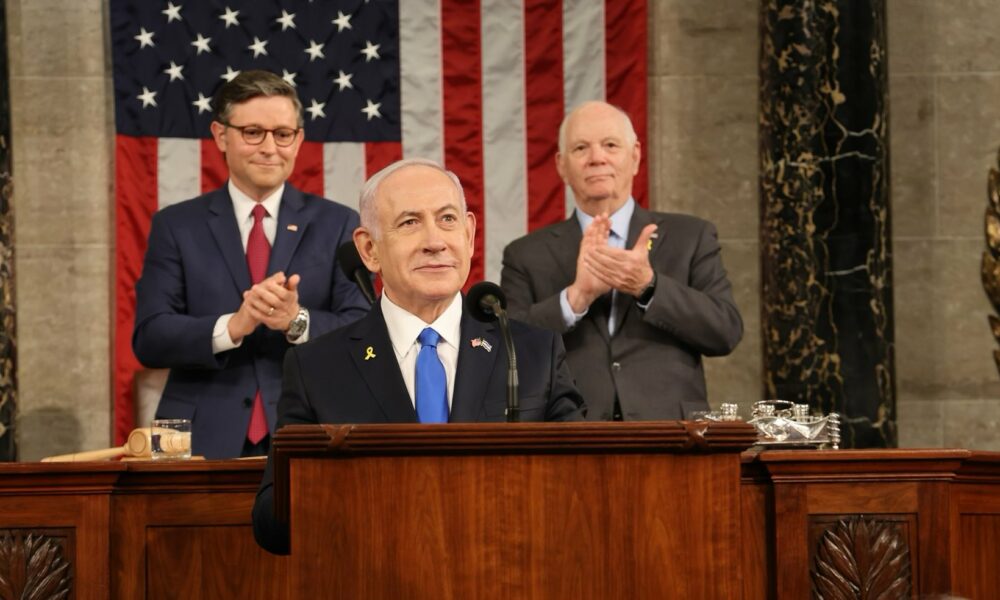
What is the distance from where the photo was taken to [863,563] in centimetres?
375

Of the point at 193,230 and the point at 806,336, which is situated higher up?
the point at 193,230

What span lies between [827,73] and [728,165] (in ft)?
3.12

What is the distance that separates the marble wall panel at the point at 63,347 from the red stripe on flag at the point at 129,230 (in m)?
0.24

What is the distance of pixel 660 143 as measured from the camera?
24.7ft

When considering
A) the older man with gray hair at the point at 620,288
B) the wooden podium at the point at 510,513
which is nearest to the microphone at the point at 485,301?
the wooden podium at the point at 510,513

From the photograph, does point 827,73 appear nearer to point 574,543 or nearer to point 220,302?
point 220,302

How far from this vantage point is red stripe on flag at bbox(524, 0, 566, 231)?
718 centimetres

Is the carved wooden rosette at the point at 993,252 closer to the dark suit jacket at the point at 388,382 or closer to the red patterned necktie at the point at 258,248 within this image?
the red patterned necktie at the point at 258,248

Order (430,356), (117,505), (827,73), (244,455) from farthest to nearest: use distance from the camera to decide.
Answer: (827,73) → (244,455) → (117,505) → (430,356)

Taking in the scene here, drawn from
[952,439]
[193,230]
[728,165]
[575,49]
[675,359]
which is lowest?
[952,439]

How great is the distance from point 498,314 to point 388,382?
0.31 m

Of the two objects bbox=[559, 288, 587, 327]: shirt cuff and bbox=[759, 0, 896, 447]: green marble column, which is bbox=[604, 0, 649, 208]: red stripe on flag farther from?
bbox=[559, 288, 587, 327]: shirt cuff

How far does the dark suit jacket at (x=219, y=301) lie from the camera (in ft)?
15.4

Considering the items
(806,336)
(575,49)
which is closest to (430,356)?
(806,336)
